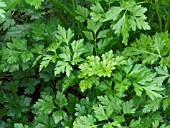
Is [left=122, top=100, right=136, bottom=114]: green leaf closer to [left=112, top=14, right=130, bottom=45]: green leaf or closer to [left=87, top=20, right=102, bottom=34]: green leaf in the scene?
[left=112, top=14, right=130, bottom=45]: green leaf

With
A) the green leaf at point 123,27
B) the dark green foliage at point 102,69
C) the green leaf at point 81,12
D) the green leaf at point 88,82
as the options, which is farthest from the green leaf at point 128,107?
the green leaf at point 81,12

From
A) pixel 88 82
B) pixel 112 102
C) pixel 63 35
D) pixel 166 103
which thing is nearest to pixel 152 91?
pixel 166 103

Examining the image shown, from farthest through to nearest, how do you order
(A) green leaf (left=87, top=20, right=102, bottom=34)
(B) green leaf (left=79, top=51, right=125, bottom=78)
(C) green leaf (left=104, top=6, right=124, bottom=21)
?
(A) green leaf (left=87, top=20, right=102, bottom=34), (C) green leaf (left=104, top=6, right=124, bottom=21), (B) green leaf (left=79, top=51, right=125, bottom=78)

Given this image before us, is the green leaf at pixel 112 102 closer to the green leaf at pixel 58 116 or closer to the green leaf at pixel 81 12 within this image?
the green leaf at pixel 58 116

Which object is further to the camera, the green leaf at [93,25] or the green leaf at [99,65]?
the green leaf at [93,25]

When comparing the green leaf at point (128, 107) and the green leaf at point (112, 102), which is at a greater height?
the green leaf at point (112, 102)

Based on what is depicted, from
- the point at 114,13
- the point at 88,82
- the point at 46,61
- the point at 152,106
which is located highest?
the point at 114,13

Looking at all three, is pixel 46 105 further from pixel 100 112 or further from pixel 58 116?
pixel 100 112

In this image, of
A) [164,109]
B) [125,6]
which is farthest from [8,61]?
[164,109]

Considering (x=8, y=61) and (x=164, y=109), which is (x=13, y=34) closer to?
(x=8, y=61)

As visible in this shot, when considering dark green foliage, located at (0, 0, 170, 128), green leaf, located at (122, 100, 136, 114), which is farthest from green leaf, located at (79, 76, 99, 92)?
green leaf, located at (122, 100, 136, 114)

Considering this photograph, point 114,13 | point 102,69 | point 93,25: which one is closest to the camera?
point 102,69
